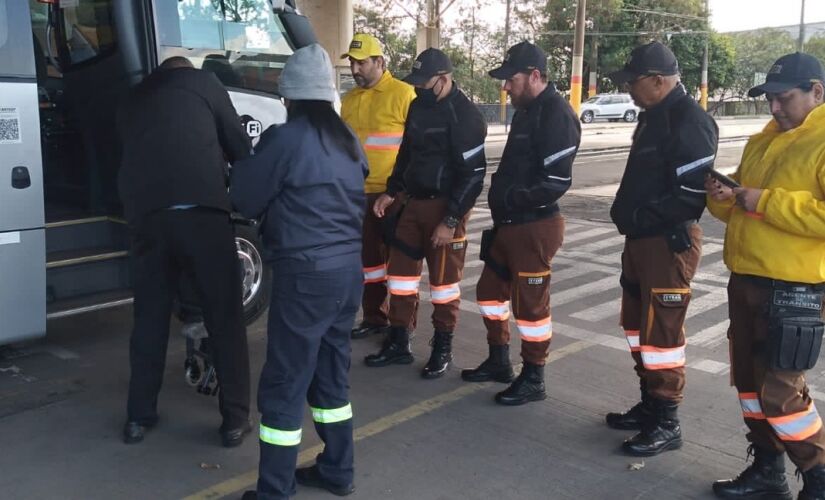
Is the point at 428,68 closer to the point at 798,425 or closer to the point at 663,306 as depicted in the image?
the point at 663,306

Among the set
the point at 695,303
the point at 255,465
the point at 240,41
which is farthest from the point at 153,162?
the point at 695,303

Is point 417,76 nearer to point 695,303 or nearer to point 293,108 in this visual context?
point 293,108

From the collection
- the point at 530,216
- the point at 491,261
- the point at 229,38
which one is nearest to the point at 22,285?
the point at 229,38

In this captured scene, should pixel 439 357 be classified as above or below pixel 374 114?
below

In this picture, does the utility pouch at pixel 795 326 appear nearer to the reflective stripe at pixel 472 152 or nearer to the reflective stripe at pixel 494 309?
the reflective stripe at pixel 494 309

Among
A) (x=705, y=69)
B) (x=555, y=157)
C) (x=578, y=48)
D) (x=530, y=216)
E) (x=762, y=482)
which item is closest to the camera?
Answer: (x=762, y=482)

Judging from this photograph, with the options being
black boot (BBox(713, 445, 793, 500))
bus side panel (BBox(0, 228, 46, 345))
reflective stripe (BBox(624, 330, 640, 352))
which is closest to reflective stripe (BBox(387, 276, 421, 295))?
reflective stripe (BBox(624, 330, 640, 352))

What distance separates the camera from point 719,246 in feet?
30.7

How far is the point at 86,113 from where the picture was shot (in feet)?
20.2

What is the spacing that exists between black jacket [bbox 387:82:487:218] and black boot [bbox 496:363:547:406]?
3.43ft

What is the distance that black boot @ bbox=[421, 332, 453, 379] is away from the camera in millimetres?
5152

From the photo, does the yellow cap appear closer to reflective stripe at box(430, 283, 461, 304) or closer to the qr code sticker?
reflective stripe at box(430, 283, 461, 304)

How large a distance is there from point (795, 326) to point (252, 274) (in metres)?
3.81

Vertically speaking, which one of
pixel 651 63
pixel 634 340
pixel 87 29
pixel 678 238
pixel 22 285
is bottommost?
pixel 634 340
